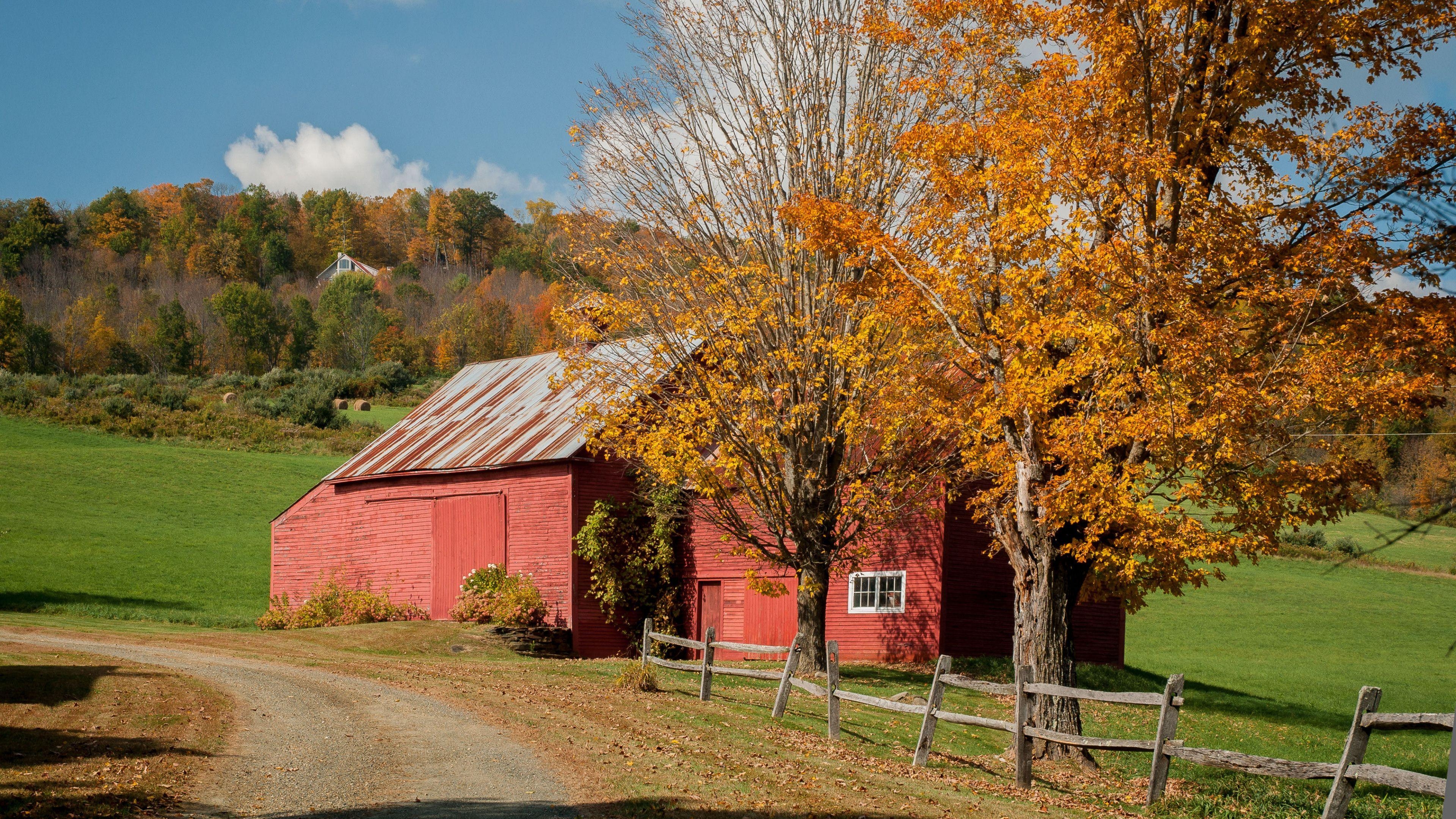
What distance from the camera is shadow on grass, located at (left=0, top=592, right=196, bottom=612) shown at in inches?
1163

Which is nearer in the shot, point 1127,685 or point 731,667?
point 731,667

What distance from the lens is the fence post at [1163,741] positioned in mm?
11234

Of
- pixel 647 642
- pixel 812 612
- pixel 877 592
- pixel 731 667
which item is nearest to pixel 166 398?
pixel 877 592

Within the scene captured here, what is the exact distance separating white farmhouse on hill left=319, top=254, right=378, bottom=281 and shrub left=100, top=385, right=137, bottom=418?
194 ft

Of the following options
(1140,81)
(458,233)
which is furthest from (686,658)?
(458,233)

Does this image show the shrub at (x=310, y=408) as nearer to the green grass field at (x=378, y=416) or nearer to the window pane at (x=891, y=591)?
the green grass field at (x=378, y=416)

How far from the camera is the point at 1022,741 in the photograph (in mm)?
12555

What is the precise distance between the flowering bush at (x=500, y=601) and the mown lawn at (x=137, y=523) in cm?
852

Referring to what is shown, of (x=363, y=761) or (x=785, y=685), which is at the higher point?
(x=363, y=761)

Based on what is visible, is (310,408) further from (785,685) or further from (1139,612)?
(785,685)

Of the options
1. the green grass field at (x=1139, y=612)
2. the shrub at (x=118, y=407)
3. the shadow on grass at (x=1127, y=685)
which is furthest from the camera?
the shrub at (x=118, y=407)

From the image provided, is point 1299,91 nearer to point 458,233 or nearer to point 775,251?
point 775,251

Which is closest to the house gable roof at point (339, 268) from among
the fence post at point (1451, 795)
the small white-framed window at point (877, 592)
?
the small white-framed window at point (877, 592)

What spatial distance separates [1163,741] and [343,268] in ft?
408
